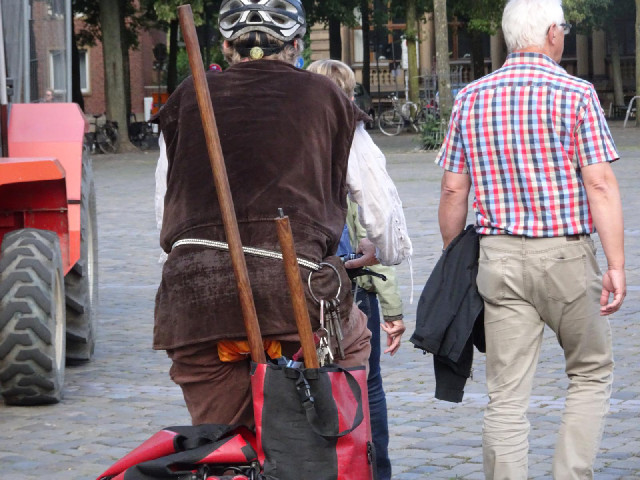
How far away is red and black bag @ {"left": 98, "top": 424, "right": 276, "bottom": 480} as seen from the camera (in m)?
3.08

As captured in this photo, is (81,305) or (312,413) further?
(81,305)

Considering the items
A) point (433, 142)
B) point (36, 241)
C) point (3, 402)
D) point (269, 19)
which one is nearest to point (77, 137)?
point (36, 241)

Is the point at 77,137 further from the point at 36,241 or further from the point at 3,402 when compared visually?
the point at 3,402

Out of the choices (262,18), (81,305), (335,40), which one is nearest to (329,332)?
Answer: (262,18)

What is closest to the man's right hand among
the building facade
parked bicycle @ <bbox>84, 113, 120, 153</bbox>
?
parked bicycle @ <bbox>84, 113, 120, 153</bbox>

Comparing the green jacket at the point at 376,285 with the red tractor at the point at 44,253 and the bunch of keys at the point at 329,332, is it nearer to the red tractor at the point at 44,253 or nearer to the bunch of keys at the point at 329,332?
the bunch of keys at the point at 329,332

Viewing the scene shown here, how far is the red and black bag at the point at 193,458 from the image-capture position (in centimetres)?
308

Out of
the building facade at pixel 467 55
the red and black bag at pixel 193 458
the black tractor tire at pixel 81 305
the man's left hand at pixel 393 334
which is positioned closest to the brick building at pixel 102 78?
the building facade at pixel 467 55

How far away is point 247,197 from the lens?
3367mm

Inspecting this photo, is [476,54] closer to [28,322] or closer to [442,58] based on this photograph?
[442,58]

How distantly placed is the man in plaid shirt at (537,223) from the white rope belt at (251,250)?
1.04 metres

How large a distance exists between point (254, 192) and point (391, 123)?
37.3 m

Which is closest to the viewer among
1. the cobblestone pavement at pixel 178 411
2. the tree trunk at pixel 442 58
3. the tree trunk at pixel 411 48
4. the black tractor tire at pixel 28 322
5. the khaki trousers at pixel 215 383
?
the khaki trousers at pixel 215 383

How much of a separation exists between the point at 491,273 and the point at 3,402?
3.50 meters
